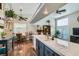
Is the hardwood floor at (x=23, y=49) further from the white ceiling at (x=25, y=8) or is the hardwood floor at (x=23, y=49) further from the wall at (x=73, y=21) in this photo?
the wall at (x=73, y=21)

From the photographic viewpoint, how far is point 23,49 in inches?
90.2

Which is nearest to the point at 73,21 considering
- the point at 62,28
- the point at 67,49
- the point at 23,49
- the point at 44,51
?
the point at 62,28

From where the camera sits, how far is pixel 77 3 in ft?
7.57

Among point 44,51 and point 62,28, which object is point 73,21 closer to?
point 62,28

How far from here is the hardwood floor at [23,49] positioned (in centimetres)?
228

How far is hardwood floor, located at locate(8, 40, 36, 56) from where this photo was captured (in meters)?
2.28

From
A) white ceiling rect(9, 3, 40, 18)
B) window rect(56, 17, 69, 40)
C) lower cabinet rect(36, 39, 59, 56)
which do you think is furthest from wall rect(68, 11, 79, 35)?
white ceiling rect(9, 3, 40, 18)

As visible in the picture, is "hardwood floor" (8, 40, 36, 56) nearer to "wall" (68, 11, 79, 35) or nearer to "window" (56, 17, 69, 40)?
"window" (56, 17, 69, 40)

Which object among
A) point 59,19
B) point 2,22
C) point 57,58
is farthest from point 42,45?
point 2,22

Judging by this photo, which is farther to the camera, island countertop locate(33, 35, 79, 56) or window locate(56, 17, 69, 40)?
window locate(56, 17, 69, 40)

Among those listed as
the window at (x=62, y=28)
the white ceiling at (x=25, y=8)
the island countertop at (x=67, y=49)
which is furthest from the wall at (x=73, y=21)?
the white ceiling at (x=25, y=8)

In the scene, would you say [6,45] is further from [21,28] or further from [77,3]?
[77,3]

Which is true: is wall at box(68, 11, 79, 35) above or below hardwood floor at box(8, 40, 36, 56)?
above

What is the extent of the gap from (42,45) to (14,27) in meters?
0.65
